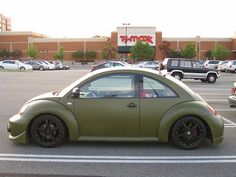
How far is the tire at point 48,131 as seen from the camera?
22.4ft

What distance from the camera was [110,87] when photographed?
6949 millimetres

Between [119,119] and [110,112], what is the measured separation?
20cm

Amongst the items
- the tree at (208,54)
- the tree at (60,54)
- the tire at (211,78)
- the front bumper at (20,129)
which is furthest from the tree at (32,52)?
the front bumper at (20,129)

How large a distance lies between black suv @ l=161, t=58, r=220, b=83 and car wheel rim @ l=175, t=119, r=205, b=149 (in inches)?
746

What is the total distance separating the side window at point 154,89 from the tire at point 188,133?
529mm

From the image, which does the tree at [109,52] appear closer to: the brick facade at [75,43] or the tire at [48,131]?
the brick facade at [75,43]

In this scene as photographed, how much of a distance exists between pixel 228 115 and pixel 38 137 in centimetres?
588

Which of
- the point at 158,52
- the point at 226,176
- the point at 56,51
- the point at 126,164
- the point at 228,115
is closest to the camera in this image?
the point at 226,176

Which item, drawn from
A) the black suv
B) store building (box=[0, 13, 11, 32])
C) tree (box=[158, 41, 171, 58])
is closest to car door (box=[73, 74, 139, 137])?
the black suv

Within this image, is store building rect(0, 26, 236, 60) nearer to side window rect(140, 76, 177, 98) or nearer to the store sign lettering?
the store sign lettering

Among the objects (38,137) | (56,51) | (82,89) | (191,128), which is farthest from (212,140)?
(56,51)

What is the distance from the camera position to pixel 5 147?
6898 mm

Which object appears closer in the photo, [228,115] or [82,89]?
[82,89]

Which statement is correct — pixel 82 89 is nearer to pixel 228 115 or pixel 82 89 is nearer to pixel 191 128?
pixel 191 128
